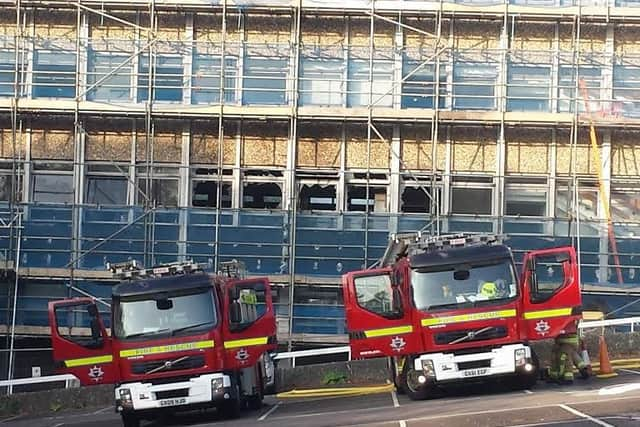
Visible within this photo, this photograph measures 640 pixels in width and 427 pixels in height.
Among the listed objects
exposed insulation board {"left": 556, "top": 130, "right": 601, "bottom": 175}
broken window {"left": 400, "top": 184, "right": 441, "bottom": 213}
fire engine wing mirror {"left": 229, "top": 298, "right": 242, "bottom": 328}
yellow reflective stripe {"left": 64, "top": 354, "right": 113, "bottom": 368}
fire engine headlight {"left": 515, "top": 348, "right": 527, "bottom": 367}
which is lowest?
yellow reflective stripe {"left": 64, "top": 354, "right": 113, "bottom": 368}

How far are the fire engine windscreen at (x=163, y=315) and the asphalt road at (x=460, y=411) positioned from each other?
5.39 ft

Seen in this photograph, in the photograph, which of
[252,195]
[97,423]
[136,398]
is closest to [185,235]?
[252,195]

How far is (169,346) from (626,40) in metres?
16.7

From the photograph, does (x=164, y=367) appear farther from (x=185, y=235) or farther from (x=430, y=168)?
(x=430, y=168)

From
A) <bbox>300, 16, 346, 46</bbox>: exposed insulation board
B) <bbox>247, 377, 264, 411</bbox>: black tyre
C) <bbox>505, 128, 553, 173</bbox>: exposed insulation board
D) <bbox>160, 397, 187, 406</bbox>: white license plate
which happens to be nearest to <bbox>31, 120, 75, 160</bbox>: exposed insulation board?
<bbox>300, 16, 346, 46</bbox>: exposed insulation board

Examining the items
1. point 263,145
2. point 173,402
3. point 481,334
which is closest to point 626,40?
point 263,145

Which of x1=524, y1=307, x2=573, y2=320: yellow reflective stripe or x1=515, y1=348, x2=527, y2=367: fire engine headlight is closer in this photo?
x1=515, y1=348, x2=527, y2=367: fire engine headlight

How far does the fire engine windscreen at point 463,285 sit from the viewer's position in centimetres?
1956

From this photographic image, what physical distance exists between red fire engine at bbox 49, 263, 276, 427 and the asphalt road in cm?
70

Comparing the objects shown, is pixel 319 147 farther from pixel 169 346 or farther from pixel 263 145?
pixel 169 346

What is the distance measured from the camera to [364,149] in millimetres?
30656

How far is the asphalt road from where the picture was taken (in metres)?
15.7

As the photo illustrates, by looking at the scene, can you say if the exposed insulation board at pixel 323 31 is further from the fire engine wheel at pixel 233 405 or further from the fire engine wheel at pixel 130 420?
the fire engine wheel at pixel 130 420

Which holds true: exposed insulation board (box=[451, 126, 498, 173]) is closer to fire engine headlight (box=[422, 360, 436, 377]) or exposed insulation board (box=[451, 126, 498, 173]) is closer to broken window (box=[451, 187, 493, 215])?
broken window (box=[451, 187, 493, 215])
